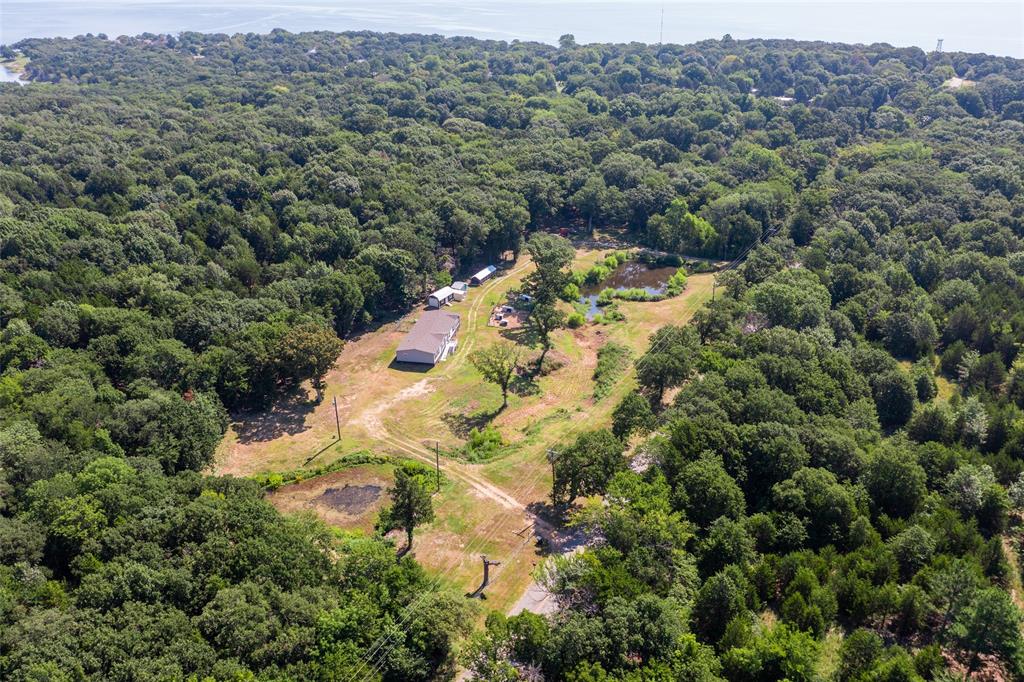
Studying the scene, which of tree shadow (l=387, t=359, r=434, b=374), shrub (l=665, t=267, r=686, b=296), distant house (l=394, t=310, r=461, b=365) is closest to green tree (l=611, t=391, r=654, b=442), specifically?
tree shadow (l=387, t=359, r=434, b=374)

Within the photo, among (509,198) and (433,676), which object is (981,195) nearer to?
(509,198)

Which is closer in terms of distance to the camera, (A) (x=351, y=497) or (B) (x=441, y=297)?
(A) (x=351, y=497)

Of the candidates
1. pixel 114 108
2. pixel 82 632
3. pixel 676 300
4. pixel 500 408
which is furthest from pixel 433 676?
pixel 114 108

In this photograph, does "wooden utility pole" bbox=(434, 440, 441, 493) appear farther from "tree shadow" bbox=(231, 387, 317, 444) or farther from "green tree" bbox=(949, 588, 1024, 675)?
"green tree" bbox=(949, 588, 1024, 675)

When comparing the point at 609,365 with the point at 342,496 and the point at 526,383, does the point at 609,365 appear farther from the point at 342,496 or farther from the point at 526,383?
the point at 342,496

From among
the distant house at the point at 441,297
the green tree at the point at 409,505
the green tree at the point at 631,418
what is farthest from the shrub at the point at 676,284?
the green tree at the point at 409,505

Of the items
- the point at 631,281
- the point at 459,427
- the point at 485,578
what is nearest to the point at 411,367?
the point at 459,427

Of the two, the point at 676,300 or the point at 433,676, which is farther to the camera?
the point at 676,300
